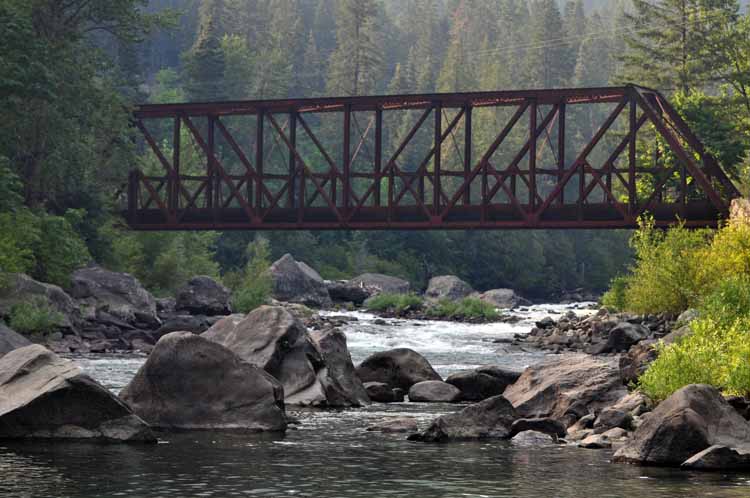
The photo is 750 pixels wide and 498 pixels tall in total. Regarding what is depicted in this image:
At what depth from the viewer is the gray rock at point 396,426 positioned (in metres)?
22.7

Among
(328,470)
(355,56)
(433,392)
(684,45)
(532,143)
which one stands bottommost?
(433,392)

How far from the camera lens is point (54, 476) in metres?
17.2

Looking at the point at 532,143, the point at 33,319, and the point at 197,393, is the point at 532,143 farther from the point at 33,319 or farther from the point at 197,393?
the point at 197,393

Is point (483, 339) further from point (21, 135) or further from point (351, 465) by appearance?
point (351, 465)

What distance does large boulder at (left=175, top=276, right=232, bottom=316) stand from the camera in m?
55.8

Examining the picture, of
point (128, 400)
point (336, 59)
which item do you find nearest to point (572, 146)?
point (336, 59)

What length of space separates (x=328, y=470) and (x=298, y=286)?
54569 millimetres

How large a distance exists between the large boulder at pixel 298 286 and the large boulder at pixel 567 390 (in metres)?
45.5

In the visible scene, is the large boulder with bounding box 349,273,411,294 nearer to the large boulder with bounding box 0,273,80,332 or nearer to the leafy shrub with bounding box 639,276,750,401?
the large boulder with bounding box 0,273,80,332

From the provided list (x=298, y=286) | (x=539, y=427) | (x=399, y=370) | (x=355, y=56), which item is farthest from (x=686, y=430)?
(x=355, y=56)

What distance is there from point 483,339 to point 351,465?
109 ft

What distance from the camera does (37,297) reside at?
42.8 meters

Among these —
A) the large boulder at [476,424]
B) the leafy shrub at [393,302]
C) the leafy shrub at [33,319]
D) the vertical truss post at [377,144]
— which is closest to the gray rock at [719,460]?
the large boulder at [476,424]

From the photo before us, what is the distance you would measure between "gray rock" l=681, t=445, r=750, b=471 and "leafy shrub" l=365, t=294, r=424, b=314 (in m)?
50.9
